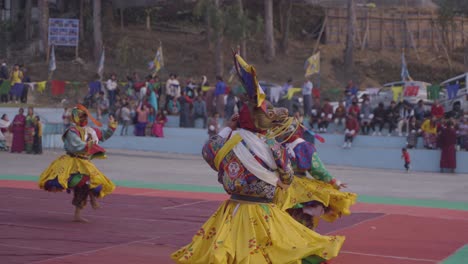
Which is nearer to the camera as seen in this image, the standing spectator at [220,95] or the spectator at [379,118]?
the spectator at [379,118]

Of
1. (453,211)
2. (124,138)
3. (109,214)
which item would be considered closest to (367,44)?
(124,138)

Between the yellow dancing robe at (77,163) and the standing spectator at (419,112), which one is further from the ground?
the yellow dancing robe at (77,163)

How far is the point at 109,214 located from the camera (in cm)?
1363

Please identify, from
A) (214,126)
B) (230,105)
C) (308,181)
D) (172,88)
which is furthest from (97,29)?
(308,181)

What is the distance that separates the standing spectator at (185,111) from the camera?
31.8 metres

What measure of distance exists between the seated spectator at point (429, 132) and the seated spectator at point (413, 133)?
314 mm

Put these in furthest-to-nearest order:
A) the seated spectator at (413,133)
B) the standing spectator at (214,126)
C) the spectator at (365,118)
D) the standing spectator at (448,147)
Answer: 1. the spectator at (365,118)
2. the standing spectator at (214,126)
3. the seated spectator at (413,133)
4. the standing spectator at (448,147)

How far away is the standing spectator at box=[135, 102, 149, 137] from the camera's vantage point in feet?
101

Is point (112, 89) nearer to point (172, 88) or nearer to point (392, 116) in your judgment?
point (172, 88)

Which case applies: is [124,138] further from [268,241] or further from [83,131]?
[268,241]

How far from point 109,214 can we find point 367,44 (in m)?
32.9

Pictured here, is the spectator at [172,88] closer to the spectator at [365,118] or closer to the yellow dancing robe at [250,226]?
the spectator at [365,118]

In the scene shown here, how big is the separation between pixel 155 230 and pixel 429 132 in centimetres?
1632

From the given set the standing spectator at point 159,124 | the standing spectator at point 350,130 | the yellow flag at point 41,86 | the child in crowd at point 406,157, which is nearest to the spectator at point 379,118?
the standing spectator at point 350,130
